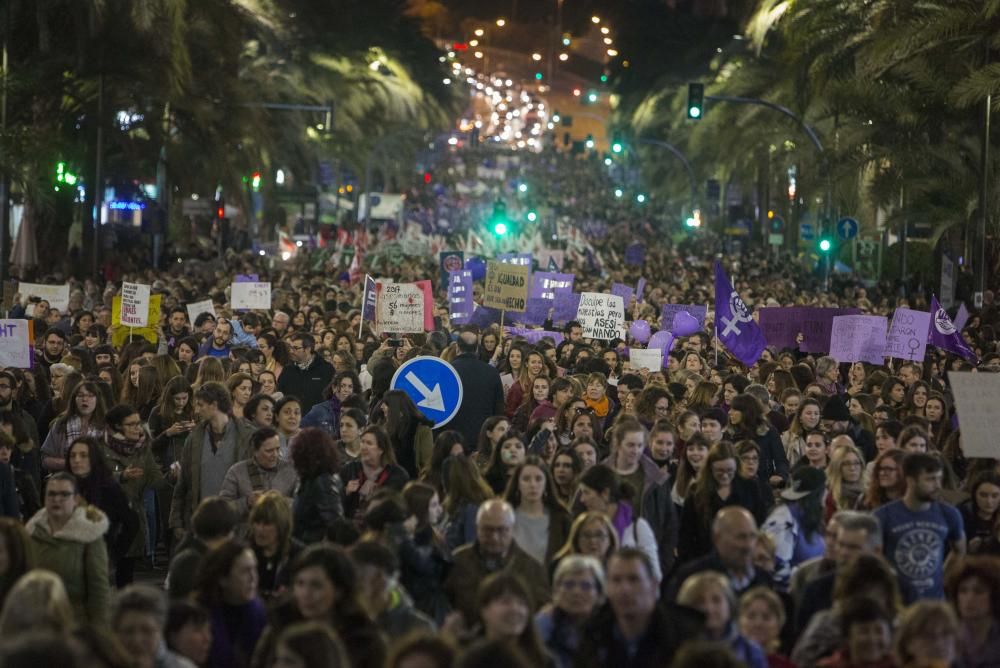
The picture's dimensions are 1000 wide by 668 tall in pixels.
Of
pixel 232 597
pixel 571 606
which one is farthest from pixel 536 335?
pixel 571 606

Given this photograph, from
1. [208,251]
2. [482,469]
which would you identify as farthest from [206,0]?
[482,469]

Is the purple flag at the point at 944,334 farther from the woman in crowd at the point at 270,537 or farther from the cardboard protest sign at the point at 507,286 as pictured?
the woman in crowd at the point at 270,537

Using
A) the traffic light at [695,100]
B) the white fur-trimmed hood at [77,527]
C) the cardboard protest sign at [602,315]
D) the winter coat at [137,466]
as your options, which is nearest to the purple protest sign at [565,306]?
the cardboard protest sign at [602,315]

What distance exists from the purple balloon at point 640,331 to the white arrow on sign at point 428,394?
969cm

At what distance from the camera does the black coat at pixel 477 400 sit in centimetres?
1393

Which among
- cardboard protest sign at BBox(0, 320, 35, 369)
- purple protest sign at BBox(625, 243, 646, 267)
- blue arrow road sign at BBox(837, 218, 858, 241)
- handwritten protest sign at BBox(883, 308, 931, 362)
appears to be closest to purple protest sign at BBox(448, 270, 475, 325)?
handwritten protest sign at BBox(883, 308, 931, 362)

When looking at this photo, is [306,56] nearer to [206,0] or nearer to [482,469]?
[206,0]

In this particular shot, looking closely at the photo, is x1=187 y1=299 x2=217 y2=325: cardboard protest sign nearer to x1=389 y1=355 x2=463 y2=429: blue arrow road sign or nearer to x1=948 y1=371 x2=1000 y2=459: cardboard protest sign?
x1=389 y1=355 x2=463 y2=429: blue arrow road sign

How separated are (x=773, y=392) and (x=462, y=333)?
106 inches

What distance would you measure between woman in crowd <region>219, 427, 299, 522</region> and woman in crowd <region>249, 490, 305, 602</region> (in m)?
1.54

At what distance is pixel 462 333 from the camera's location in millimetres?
15266

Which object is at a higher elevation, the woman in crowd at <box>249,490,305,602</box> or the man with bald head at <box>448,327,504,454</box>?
the man with bald head at <box>448,327,504,454</box>

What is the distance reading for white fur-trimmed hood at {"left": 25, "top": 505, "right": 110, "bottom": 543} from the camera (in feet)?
27.9

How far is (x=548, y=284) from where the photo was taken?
25125mm
